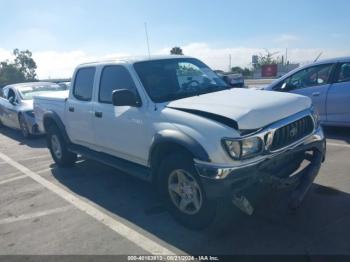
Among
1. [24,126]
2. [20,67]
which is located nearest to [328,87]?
[24,126]

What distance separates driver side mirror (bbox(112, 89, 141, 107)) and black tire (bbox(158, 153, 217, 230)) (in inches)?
35.5

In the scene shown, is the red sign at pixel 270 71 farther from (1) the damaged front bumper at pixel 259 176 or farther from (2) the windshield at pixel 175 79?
(1) the damaged front bumper at pixel 259 176

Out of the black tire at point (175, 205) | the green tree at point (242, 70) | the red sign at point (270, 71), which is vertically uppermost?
the black tire at point (175, 205)

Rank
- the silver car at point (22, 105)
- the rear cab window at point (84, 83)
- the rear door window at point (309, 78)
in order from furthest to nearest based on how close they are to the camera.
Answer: the silver car at point (22, 105) < the rear door window at point (309, 78) < the rear cab window at point (84, 83)

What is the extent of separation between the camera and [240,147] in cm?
365

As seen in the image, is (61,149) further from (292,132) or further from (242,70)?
(242,70)

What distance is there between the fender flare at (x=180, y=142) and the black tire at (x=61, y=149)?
9.98ft

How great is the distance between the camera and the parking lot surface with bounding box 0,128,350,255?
3.73 metres

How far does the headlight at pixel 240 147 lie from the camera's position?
11.9 feet

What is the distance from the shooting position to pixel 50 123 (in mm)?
7176

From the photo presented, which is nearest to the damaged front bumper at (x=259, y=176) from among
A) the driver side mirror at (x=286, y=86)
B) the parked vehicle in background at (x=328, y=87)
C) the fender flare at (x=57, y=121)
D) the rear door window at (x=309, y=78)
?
the fender flare at (x=57, y=121)

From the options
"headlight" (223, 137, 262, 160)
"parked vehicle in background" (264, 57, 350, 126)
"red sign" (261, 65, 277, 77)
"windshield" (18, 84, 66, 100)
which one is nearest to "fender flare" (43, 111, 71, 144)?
"headlight" (223, 137, 262, 160)

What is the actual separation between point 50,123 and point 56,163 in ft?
2.62

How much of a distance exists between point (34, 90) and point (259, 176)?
9.30 meters
